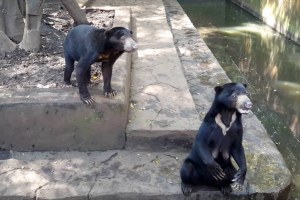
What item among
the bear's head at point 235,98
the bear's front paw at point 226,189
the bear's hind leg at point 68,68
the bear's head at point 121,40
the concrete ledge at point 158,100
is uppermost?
the bear's head at point 121,40

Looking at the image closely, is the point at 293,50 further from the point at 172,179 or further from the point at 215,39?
the point at 172,179

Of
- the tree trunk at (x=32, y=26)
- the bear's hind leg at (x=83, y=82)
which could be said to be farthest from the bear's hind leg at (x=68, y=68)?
the tree trunk at (x=32, y=26)

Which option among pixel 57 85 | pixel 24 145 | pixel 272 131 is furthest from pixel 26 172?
pixel 272 131

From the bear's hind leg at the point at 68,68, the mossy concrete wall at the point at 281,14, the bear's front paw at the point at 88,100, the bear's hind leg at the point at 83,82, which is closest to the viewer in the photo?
the bear's hind leg at the point at 83,82

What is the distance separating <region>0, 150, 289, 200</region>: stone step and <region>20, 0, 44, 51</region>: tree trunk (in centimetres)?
158

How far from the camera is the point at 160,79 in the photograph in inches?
180

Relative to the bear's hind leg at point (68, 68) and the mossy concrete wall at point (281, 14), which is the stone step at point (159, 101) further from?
the mossy concrete wall at point (281, 14)

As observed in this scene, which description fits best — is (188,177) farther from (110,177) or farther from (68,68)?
(68,68)

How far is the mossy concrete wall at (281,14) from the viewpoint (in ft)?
33.2

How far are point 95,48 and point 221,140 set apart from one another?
1.20m

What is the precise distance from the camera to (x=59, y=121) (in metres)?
3.55

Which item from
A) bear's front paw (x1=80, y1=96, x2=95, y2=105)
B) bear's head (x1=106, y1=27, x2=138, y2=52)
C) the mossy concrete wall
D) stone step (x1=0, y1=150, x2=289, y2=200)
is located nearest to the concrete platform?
stone step (x1=0, y1=150, x2=289, y2=200)

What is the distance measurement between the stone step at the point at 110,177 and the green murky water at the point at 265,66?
23.3 inches

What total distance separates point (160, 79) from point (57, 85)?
1169mm
